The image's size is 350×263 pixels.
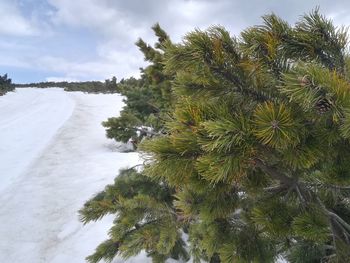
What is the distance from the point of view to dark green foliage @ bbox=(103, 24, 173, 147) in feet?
16.0

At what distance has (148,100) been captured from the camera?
371 inches

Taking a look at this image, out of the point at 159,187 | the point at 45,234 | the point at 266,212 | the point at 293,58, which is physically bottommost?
the point at 45,234

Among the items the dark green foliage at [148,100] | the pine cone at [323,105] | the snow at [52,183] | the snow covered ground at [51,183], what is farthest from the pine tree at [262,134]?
the snow covered ground at [51,183]

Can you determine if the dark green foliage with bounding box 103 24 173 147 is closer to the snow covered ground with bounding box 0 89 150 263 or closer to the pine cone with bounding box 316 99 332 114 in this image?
the pine cone with bounding box 316 99 332 114

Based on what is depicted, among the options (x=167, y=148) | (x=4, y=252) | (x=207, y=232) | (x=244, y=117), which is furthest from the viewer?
(x=4, y=252)

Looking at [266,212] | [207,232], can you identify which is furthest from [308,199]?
[207,232]

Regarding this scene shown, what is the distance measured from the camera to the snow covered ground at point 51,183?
581cm

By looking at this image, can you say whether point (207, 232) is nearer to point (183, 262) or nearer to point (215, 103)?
point (215, 103)

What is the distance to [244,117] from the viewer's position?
46.8 inches

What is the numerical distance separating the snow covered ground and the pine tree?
387 cm

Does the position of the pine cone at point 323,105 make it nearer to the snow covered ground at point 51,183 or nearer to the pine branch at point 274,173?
the pine branch at point 274,173

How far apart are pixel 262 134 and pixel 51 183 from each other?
857cm

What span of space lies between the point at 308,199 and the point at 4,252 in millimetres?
5591

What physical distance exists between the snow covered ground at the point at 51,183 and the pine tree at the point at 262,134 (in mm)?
3868
